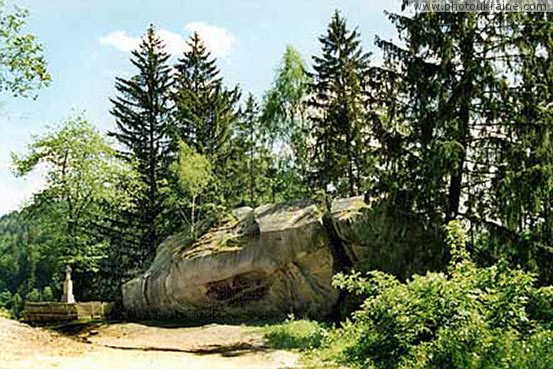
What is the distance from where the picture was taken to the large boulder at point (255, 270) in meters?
15.4

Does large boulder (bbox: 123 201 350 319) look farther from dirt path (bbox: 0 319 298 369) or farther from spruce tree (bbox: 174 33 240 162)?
spruce tree (bbox: 174 33 240 162)

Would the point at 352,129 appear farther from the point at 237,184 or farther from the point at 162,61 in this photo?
the point at 162,61

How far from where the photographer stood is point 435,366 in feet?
21.9

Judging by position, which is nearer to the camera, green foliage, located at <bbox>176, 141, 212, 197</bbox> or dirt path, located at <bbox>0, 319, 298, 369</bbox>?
dirt path, located at <bbox>0, 319, 298, 369</bbox>

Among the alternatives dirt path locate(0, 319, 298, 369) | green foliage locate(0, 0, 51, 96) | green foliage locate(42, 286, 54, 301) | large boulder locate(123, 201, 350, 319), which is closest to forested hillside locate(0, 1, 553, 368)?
large boulder locate(123, 201, 350, 319)

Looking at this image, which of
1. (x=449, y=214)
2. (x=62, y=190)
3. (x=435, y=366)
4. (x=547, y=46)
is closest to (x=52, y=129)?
(x=62, y=190)

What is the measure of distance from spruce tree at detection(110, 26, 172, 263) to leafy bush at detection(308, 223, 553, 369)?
66.1 feet

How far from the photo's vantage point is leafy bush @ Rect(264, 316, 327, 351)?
11.5m

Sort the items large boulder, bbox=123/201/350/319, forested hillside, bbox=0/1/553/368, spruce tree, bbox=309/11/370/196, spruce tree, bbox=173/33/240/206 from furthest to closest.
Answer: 1. spruce tree, bbox=173/33/240/206
2. spruce tree, bbox=309/11/370/196
3. large boulder, bbox=123/201/350/319
4. forested hillside, bbox=0/1/553/368

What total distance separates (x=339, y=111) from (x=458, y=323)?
1473 centimetres

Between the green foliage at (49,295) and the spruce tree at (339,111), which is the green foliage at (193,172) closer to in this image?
the spruce tree at (339,111)

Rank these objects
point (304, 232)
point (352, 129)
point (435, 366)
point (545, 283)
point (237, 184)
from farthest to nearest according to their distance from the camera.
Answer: point (237, 184)
point (352, 129)
point (304, 232)
point (545, 283)
point (435, 366)

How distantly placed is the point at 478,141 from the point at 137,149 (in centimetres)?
1952

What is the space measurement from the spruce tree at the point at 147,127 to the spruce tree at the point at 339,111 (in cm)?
880
